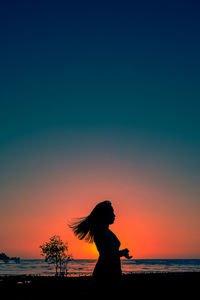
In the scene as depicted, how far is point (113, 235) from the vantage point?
17.1 ft

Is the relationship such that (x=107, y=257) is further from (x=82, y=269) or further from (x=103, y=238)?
(x=82, y=269)

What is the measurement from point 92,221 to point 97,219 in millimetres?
121

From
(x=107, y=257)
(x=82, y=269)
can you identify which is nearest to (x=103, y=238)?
(x=107, y=257)

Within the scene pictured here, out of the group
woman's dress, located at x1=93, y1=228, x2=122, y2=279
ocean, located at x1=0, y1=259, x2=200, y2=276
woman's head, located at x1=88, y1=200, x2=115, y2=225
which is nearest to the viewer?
woman's dress, located at x1=93, y1=228, x2=122, y2=279

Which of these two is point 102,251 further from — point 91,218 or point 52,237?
point 52,237

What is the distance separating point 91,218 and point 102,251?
2.11 ft

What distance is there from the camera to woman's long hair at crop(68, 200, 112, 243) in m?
5.36

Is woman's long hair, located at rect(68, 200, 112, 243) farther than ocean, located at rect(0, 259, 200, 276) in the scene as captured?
No

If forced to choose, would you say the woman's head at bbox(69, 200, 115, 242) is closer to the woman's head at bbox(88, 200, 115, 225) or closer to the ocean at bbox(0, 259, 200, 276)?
the woman's head at bbox(88, 200, 115, 225)

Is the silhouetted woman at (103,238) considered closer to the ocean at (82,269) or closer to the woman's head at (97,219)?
the woman's head at (97,219)

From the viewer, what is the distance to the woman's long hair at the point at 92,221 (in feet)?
17.6

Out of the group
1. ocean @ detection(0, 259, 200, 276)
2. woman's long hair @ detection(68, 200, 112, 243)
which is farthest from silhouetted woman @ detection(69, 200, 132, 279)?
ocean @ detection(0, 259, 200, 276)

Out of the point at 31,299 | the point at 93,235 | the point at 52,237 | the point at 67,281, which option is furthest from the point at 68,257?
the point at 93,235

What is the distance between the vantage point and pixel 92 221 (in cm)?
544
